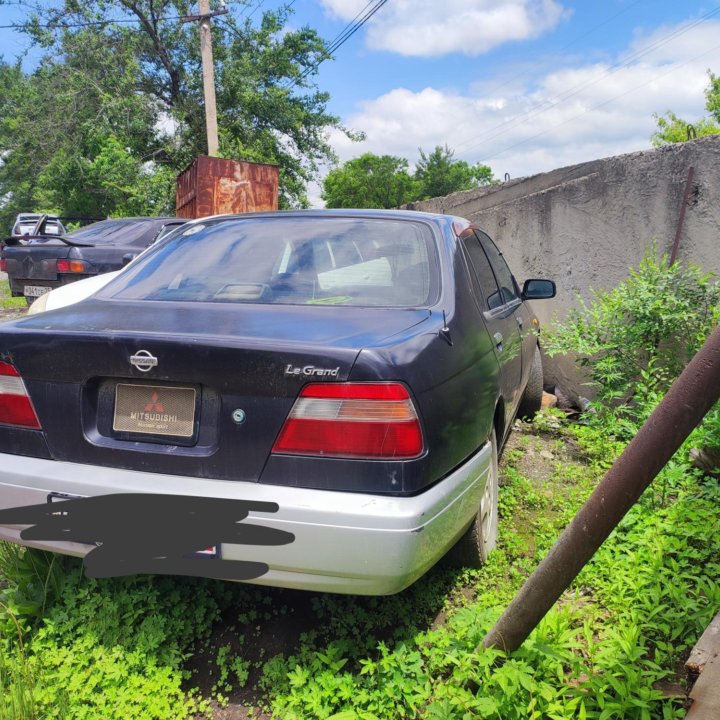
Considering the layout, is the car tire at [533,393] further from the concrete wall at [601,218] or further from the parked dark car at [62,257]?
the parked dark car at [62,257]

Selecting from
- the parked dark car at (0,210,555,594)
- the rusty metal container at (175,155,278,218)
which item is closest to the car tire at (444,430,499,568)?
the parked dark car at (0,210,555,594)

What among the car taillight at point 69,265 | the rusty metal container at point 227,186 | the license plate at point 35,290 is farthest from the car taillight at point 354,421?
the rusty metal container at point 227,186

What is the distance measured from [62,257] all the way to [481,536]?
22.5 ft

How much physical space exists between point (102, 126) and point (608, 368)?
2028 cm

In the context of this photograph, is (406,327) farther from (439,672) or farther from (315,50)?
(315,50)

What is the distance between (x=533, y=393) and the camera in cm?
485

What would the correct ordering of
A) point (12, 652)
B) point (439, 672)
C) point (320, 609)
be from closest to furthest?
point (439, 672)
point (12, 652)
point (320, 609)

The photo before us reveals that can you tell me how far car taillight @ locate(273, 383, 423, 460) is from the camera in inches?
70.3

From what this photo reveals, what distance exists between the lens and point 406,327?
206cm

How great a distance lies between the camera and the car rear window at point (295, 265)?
8.11 feet

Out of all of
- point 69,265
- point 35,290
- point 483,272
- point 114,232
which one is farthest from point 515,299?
point 35,290

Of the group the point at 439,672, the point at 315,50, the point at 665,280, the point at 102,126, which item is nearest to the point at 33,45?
the point at 102,126

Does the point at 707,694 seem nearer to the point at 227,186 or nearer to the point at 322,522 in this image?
the point at 322,522

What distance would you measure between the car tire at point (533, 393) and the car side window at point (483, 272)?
140 centimetres
